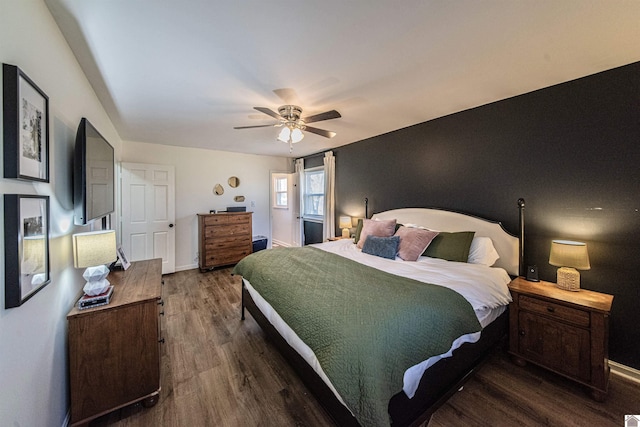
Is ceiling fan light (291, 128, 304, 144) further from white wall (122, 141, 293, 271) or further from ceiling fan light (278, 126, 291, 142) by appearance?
white wall (122, 141, 293, 271)

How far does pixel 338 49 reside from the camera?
5.41 ft

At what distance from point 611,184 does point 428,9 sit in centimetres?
Answer: 210

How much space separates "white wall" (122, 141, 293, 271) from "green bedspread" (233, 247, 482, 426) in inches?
127

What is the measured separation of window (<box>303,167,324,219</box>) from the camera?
209 inches

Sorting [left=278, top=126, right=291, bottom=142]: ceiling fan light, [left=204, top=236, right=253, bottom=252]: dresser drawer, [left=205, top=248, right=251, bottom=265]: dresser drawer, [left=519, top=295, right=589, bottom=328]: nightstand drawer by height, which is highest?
[left=278, top=126, right=291, bottom=142]: ceiling fan light

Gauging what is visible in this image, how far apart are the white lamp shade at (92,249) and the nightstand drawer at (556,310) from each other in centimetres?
326

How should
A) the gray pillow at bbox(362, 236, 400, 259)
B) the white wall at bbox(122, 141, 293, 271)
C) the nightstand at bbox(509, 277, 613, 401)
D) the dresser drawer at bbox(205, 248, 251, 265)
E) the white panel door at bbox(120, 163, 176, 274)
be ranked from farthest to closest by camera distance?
the dresser drawer at bbox(205, 248, 251, 265), the white wall at bbox(122, 141, 293, 271), the white panel door at bbox(120, 163, 176, 274), the gray pillow at bbox(362, 236, 400, 259), the nightstand at bbox(509, 277, 613, 401)

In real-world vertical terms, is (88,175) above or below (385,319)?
above

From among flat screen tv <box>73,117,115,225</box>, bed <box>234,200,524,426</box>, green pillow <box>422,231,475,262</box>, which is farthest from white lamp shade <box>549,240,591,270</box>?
flat screen tv <box>73,117,115,225</box>

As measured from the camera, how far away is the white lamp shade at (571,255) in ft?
6.03

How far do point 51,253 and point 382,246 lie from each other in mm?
2716

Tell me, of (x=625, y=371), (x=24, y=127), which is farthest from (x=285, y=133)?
(x=625, y=371)

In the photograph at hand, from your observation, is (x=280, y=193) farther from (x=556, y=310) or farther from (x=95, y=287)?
(x=556, y=310)

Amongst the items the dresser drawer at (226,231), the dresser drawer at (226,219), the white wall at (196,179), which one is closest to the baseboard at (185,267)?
the white wall at (196,179)
